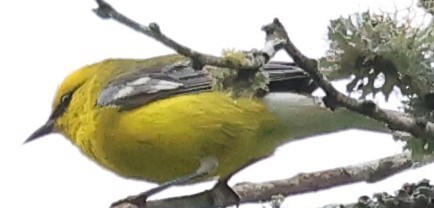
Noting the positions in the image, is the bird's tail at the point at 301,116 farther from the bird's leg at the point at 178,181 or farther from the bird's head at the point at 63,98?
the bird's head at the point at 63,98

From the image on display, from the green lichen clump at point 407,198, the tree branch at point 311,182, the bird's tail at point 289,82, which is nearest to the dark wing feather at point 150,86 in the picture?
the bird's tail at point 289,82

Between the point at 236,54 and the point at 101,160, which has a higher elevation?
the point at 236,54

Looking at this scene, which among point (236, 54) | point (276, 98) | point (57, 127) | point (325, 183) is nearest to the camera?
point (236, 54)

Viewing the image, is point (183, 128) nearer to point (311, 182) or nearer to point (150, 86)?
point (150, 86)

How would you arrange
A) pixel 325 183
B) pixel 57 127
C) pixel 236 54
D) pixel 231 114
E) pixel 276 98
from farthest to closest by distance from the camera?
pixel 57 127 < pixel 231 114 < pixel 276 98 < pixel 325 183 < pixel 236 54

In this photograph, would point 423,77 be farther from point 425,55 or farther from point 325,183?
point 325,183

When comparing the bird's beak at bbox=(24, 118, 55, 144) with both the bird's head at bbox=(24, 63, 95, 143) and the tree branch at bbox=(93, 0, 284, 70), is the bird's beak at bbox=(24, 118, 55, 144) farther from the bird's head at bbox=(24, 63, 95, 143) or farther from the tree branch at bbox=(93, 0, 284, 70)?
the tree branch at bbox=(93, 0, 284, 70)

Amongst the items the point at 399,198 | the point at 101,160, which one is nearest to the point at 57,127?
the point at 101,160
